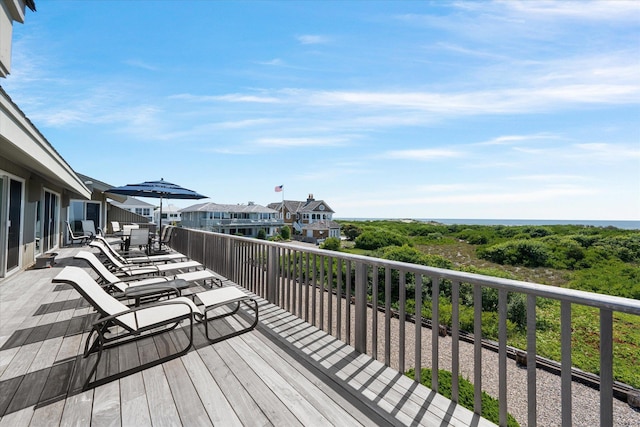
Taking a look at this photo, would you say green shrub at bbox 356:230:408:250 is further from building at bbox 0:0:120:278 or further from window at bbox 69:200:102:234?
building at bbox 0:0:120:278

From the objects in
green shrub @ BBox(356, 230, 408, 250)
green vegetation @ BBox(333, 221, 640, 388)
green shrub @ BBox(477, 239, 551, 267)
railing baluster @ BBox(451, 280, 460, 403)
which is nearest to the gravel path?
railing baluster @ BBox(451, 280, 460, 403)

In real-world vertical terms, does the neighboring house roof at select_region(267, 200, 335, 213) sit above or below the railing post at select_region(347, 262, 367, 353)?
above

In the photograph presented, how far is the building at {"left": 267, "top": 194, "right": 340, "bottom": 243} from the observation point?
46.5 meters

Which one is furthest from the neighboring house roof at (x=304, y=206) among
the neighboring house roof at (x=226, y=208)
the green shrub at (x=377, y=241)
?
the green shrub at (x=377, y=241)

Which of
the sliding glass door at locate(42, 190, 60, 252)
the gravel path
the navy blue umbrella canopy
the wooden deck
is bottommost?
the gravel path

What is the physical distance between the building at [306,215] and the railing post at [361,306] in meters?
43.0

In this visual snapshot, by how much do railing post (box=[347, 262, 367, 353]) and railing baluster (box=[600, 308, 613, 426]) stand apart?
1630 millimetres

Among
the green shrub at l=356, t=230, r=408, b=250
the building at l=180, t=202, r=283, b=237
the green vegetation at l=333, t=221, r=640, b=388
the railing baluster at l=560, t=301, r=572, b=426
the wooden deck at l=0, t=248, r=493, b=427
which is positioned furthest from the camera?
the building at l=180, t=202, r=283, b=237

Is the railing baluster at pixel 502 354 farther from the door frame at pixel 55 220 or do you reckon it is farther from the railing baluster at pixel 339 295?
the door frame at pixel 55 220

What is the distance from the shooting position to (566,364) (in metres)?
1.48

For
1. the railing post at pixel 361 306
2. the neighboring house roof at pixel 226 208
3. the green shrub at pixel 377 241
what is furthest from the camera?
the neighboring house roof at pixel 226 208

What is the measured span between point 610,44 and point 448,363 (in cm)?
979

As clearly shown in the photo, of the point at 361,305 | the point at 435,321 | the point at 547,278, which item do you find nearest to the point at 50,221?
the point at 361,305

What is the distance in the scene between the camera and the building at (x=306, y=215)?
46.5 metres
